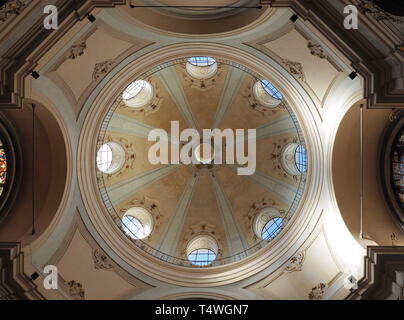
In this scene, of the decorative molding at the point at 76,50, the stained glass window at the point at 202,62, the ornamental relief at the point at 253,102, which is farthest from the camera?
the ornamental relief at the point at 253,102

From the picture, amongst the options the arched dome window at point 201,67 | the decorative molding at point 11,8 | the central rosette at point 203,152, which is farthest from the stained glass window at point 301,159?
the decorative molding at point 11,8

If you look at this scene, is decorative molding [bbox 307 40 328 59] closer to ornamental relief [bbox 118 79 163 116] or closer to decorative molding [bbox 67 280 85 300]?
ornamental relief [bbox 118 79 163 116]

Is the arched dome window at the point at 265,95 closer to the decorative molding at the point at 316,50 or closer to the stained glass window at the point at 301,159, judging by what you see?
the stained glass window at the point at 301,159

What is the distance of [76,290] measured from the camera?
36.3ft

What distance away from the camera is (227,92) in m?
17.1

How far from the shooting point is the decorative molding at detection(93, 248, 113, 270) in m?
11.7

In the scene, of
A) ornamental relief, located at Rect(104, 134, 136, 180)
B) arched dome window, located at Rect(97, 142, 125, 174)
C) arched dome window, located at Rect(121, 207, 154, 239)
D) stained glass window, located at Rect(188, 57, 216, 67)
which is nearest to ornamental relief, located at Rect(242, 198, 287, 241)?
arched dome window, located at Rect(121, 207, 154, 239)

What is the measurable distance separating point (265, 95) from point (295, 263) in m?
6.56

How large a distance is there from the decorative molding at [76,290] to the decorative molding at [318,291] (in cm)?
557

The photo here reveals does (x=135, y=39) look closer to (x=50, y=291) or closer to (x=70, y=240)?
(x=70, y=240)

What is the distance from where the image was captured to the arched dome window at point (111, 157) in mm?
15227

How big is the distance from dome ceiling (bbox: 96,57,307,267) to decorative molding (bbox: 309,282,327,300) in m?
3.19

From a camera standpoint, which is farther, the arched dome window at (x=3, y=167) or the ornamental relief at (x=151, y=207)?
the ornamental relief at (x=151, y=207)

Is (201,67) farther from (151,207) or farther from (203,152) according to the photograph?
(151,207)
